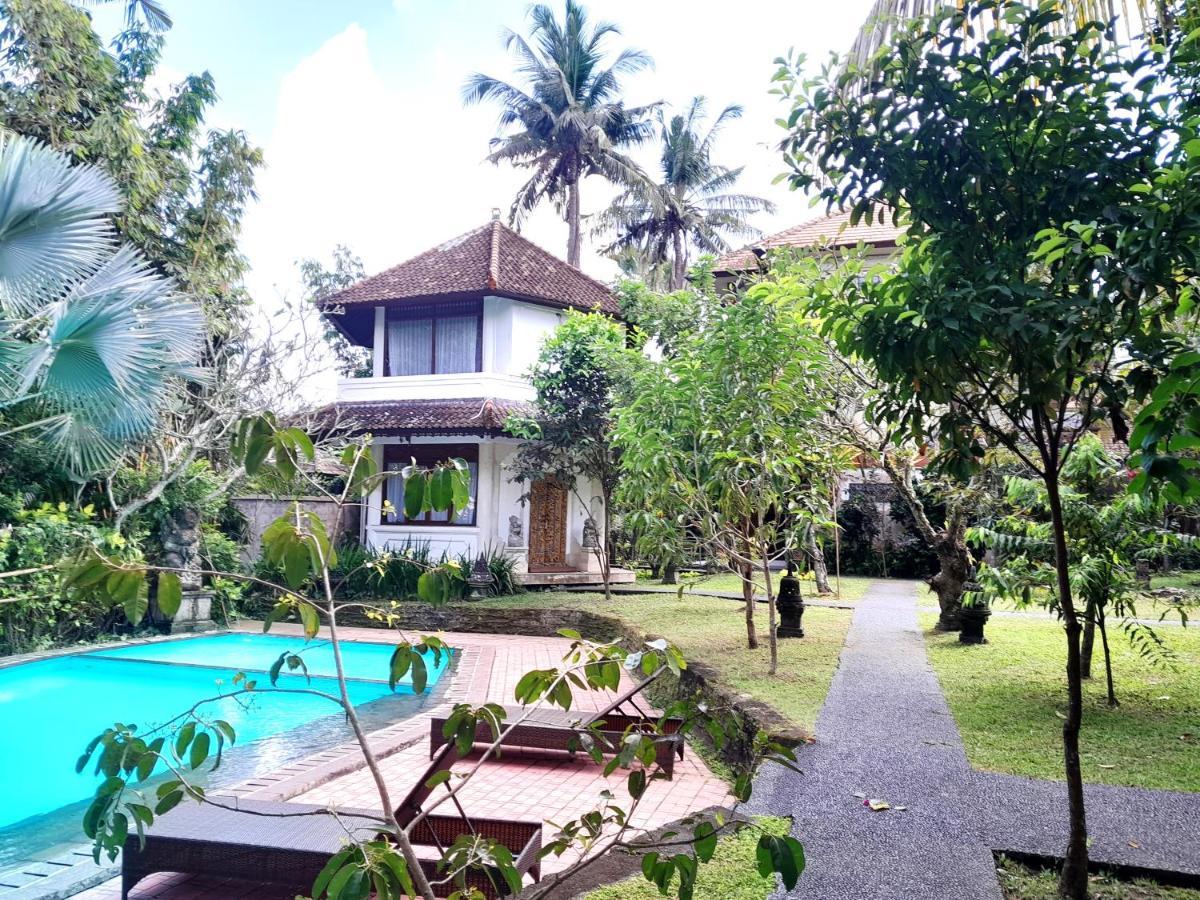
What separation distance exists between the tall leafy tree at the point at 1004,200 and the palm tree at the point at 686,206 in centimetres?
2743

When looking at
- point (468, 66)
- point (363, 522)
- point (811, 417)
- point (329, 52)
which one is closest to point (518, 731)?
→ point (811, 417)

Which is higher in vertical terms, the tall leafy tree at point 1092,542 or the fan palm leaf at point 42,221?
the fan palm leaf at point 42,221

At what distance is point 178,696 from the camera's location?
10867 millimetres

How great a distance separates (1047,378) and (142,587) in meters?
3.35

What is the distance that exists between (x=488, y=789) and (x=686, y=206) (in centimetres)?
2838

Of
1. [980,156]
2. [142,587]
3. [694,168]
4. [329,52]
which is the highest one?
[694,168]

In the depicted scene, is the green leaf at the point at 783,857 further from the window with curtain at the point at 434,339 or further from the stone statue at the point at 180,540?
the window with curtain at the point at 434,339

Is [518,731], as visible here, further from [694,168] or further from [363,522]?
[694,168]

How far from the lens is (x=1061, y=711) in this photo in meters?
7.10

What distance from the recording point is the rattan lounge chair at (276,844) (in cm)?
401

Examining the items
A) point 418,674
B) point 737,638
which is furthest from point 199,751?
point 737,638

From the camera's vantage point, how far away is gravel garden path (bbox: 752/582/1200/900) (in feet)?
13.0

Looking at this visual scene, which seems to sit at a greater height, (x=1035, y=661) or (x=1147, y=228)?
(x=1147, y=228)

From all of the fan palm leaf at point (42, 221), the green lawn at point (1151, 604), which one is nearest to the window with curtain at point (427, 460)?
the fan palm leaf at point (42, 221)
